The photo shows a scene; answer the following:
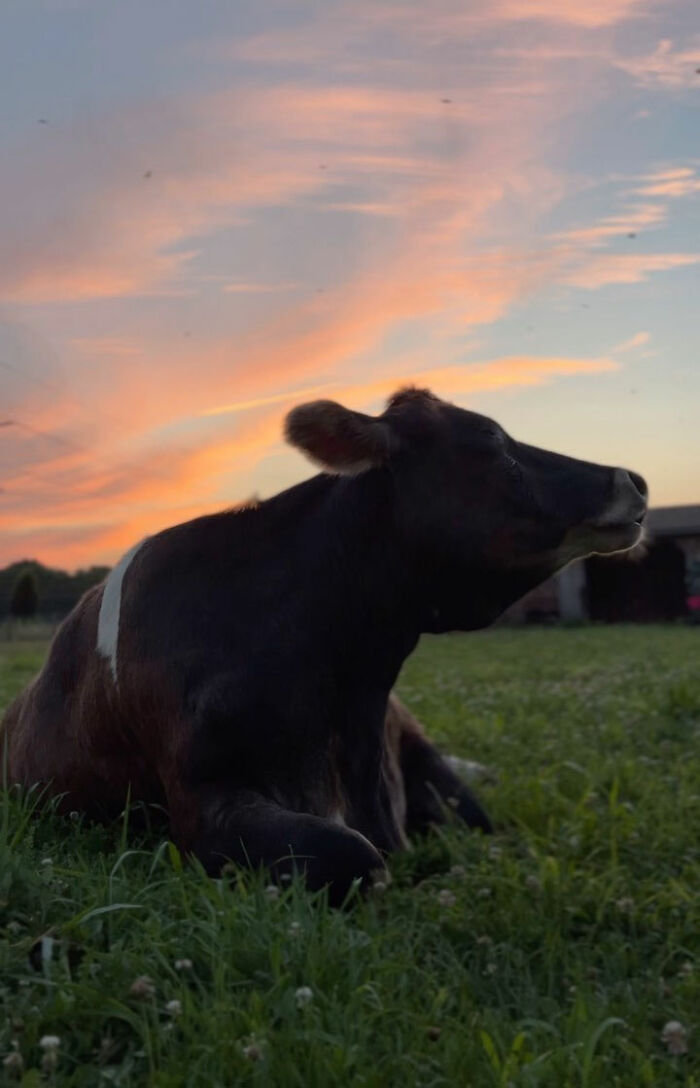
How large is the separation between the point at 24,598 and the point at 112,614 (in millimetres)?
44523

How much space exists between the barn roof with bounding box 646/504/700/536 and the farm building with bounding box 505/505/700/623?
40.4 inches

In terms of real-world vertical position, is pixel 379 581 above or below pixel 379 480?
below

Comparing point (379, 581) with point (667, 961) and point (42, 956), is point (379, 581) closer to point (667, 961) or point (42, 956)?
point (667, 961)

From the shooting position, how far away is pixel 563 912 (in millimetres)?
4746

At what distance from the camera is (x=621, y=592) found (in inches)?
1561

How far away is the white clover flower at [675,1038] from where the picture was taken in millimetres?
3422

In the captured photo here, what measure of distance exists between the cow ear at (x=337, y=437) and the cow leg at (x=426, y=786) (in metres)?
1.84

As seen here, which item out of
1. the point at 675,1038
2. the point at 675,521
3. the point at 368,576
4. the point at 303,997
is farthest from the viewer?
the point at 675,521

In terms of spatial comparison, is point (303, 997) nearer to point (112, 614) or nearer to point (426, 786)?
point (112, 614)

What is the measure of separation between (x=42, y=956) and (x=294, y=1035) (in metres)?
0.67

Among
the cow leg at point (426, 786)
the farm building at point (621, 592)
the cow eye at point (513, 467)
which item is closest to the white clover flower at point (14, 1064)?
the cow eye at point (513, 467)

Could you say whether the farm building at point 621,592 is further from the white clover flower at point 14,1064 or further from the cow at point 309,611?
the white clover flower at point 14,1064

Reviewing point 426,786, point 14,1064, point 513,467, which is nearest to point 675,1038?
point 14,1064

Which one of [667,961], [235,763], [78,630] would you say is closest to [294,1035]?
[235,763]
